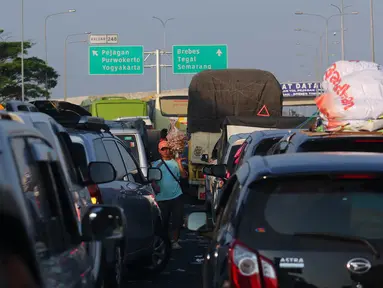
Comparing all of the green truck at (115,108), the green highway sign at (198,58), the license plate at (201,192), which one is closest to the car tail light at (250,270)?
the license plate at (201,192)

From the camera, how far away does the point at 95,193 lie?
920 centimetres

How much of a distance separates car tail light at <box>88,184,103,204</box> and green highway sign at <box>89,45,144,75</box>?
1714 inches

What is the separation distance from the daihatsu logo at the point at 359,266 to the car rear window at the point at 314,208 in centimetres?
24

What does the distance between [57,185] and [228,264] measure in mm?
1024

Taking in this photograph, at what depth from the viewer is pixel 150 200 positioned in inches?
446

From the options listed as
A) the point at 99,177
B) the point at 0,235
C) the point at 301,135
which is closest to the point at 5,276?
the point at 0,235

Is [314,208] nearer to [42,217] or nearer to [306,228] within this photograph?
[306,228]

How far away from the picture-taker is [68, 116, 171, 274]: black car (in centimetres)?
960

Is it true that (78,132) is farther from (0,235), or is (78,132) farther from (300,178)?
(0,235)

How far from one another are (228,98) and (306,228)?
65.4 ft

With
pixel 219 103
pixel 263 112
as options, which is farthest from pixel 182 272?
pixel 263 112

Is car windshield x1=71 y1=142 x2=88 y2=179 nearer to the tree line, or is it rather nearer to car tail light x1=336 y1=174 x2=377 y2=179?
car tail light x1=336 y1=174 x2=377 y2=179

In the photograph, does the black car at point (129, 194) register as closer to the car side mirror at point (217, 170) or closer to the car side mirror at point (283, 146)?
the car side mirror at point (217, 170)

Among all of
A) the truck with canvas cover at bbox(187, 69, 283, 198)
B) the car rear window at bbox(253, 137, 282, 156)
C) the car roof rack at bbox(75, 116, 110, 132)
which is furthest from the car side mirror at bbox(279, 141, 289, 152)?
the truck with canvas cover at bbox(187, 69, 283, 198)
